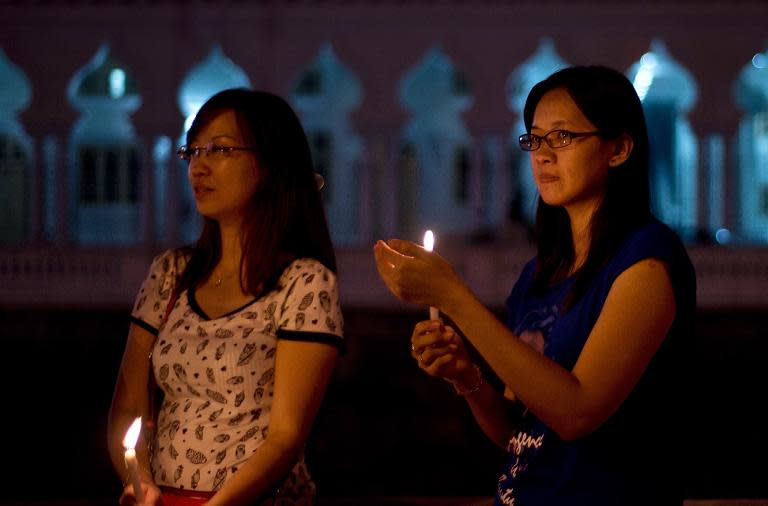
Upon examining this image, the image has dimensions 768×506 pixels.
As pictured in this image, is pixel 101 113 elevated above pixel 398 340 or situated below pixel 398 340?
above

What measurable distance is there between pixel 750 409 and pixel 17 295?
8.95m

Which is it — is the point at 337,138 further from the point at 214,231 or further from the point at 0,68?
the point at 214,231

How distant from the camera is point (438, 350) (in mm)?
1513

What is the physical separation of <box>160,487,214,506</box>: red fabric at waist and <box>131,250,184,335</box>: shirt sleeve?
1.19ft

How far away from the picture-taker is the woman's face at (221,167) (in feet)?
6.69

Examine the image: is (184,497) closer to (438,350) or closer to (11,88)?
(438,350)

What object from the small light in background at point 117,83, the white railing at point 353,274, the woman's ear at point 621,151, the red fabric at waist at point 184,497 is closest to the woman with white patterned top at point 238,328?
the red fabric at waist at point 184,497

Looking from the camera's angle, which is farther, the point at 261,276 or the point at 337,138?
the point at 337,138

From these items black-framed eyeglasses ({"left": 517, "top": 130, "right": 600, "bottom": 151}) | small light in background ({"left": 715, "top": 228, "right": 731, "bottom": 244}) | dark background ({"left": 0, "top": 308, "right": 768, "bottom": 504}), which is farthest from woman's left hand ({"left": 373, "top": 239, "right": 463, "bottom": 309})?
small light in background ({"left": 715, "top": 228, "right": 731, "bottom": 244})

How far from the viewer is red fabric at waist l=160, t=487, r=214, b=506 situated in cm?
184

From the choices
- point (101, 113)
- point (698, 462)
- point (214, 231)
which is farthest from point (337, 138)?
point (214, 231)

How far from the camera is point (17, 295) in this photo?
12211mm

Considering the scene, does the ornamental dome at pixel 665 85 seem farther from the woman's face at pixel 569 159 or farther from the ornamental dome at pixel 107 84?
the woman's face at pixel 569 159

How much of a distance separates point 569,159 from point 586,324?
0.29m
